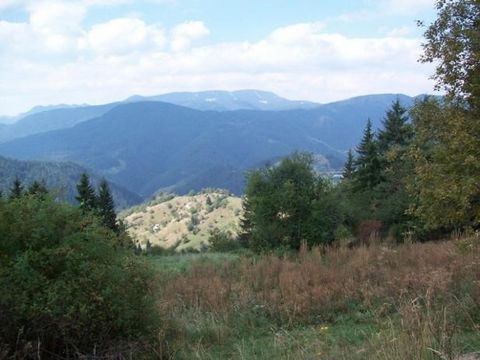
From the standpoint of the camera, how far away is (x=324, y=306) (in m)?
8.42

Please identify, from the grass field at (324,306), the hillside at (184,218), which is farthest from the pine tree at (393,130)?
the hillside at (184,218)

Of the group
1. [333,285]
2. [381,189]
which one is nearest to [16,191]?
[381,189]

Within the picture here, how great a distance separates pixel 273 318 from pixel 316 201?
93.6 ft

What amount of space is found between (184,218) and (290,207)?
401 feet

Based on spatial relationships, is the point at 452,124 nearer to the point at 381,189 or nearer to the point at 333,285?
the point at 333,285

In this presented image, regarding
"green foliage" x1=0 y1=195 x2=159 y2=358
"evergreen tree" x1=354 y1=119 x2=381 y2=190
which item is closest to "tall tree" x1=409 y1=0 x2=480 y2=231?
"green foliage" x1=0 y1=195 x2=159 y2=358

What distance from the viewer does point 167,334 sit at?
267 inches

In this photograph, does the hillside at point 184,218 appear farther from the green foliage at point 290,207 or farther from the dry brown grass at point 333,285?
the dry brown grass at point 333,285

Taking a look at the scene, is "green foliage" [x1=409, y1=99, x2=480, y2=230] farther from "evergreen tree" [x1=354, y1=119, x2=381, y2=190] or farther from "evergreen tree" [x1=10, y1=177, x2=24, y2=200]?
"evergreen tree" [x1=354, y1=119, x2=381, y2=190]

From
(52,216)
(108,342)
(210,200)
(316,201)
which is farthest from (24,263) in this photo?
(210,200)

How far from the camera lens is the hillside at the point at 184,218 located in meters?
134

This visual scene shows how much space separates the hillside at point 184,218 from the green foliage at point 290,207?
85.8 meters

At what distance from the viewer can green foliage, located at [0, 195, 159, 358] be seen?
5.40m

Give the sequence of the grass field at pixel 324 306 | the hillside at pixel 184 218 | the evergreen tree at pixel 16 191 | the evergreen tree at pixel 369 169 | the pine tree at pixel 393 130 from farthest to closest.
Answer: the hillside at pixel 184 218 → the pine tree at pixel 393 130 → the evergreen tree at pixel 369 169 → the evergreen tree at pixel 16 191 → the grass field at pixel 324 306
